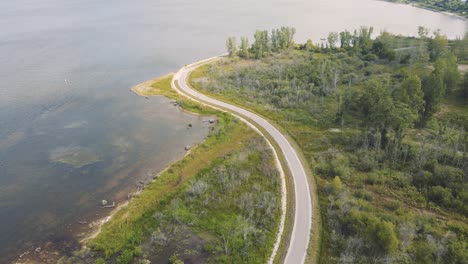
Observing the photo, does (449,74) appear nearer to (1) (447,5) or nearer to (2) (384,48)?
(2) (384,48)

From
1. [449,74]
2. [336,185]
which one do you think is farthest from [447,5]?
[336,185]

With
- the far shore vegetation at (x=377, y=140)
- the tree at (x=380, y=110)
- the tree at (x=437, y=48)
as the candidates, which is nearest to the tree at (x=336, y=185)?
the far shore vegetation at (x=377, y=140)

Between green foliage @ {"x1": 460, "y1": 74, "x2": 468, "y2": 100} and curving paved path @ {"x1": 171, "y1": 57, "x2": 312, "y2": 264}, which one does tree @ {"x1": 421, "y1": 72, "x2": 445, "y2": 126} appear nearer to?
green foliage @ {"x1": 460, "y1": 74, "x2": 468, "y2": 100}

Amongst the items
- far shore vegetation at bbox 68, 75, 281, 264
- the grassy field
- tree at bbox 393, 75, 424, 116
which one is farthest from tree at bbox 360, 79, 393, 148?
the grassy field

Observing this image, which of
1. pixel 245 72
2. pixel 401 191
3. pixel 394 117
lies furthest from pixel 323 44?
pixel 401 191

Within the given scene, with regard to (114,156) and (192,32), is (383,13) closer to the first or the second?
(192,32)

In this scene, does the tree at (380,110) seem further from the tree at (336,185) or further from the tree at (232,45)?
the tree at (232,45)
